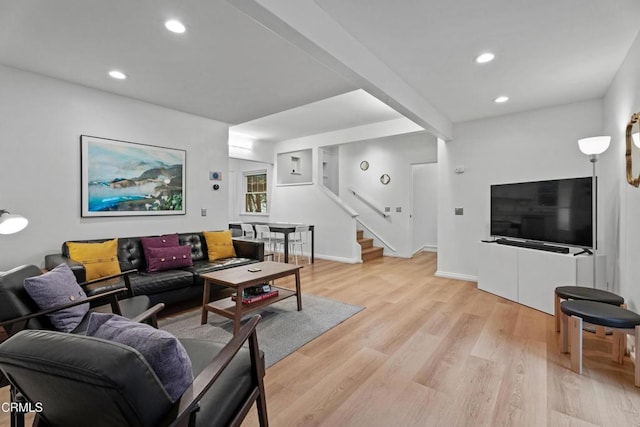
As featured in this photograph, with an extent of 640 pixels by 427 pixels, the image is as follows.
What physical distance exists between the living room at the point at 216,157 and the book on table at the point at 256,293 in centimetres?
185

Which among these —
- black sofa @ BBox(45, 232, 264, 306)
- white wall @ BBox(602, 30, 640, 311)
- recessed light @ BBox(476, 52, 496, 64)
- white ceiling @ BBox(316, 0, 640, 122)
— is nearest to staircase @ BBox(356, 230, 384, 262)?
black sofa @ BBox(45, 232, 264, 306)

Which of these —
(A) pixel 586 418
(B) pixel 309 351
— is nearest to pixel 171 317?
(B) pixel 309 351

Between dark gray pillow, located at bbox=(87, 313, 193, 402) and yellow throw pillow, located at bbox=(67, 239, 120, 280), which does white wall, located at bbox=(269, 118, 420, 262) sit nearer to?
yellow throw pillow, located at bbox=(67, 239, 120, 280)

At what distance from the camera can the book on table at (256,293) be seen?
2883 millimetres

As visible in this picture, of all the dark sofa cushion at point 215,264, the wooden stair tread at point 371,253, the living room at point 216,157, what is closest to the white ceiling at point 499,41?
the living room at point 216,157

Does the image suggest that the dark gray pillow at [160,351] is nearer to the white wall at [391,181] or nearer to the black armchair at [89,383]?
the black armchair at [89,383]

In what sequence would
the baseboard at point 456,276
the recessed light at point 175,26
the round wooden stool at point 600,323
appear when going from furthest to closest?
the baseboard at point 456,276 → the recessed light at point 175,26 → the round wooden stool at point 600,323

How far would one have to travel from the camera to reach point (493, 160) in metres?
4.38

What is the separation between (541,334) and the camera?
8.92 feet

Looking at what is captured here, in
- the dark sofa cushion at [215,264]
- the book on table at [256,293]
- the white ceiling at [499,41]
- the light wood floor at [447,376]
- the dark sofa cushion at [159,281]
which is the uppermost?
the white ceiling at [499,41]

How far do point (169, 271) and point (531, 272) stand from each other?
4.20m

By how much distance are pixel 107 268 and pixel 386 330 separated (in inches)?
112

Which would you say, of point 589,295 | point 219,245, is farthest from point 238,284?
point 589,295

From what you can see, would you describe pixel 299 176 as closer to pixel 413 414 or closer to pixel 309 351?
pixel 309 351
